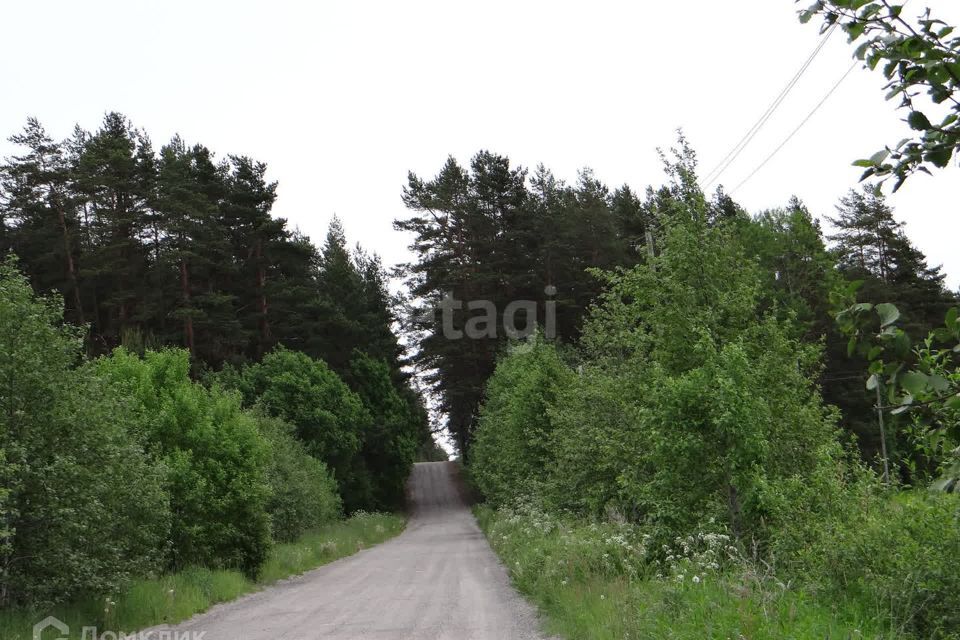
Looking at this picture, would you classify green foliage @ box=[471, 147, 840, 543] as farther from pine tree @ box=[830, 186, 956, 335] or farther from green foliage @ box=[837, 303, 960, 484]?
pine tree @ box=[830, 186, 956, 335]

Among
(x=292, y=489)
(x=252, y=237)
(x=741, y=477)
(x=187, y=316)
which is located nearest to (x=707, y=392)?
(x=741, y=477)

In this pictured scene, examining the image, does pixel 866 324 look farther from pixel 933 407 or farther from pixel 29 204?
pixel 29 204

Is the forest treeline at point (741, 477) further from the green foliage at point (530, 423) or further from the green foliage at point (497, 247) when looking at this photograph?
the green foliage at point (497, 247)

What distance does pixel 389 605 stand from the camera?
15.5 metres

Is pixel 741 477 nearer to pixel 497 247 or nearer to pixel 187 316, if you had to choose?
pixel 187 316

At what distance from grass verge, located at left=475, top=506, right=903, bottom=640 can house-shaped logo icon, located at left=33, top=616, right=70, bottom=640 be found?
24.0ft

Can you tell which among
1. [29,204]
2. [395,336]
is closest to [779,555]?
[29,204]

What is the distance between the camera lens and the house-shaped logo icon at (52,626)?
11664 mm

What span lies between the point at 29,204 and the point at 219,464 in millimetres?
26813

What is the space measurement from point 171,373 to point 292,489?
37.9 feet

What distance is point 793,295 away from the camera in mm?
44812

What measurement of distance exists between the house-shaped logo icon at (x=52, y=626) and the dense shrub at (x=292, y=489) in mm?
14575

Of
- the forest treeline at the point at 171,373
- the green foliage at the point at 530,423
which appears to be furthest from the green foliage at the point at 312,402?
the green foliage at the point at 530,423

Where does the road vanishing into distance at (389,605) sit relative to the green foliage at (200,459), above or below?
below
